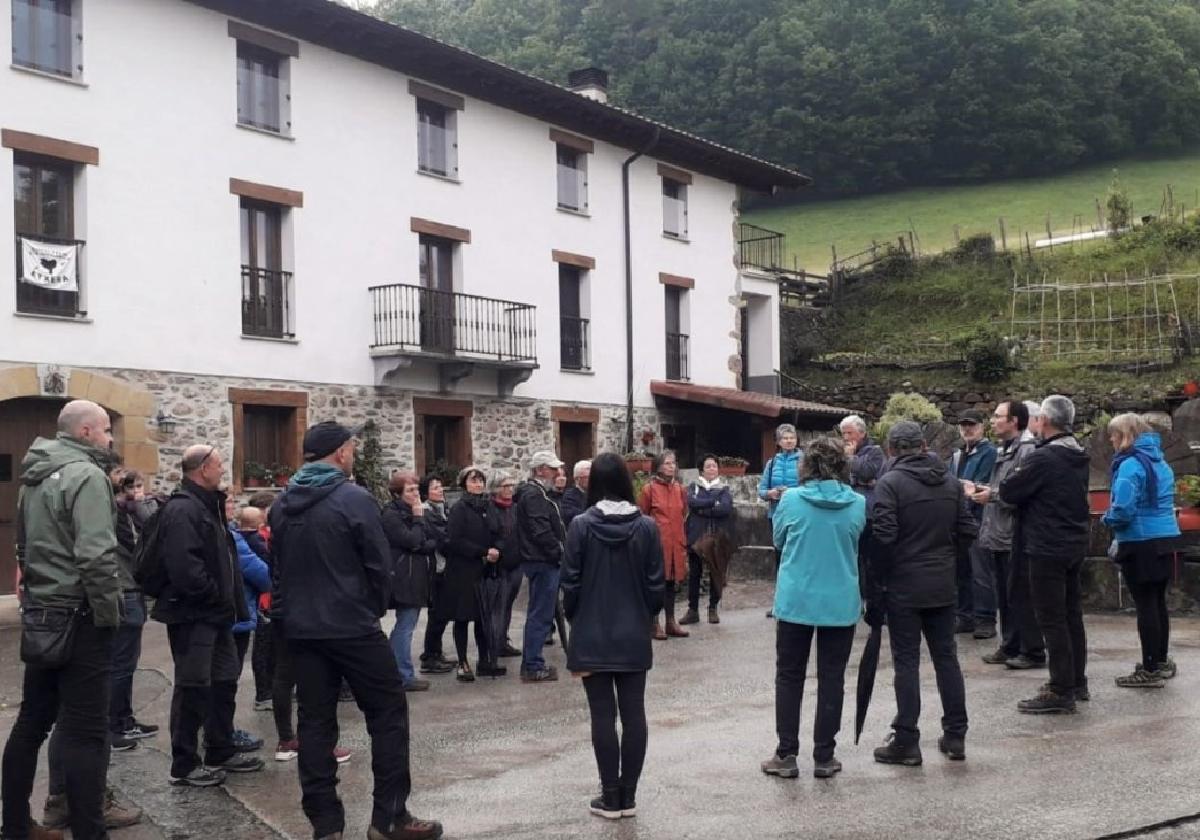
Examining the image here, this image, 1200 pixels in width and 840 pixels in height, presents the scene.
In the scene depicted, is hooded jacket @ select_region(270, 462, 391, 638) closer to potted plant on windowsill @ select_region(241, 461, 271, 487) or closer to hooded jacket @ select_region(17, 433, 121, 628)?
→ hooded jacket @ select_region(17, 433, 121, 628)

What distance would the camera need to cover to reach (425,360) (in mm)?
20328

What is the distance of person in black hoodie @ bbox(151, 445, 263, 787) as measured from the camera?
22.1 feet

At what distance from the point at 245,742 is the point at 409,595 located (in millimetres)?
2051

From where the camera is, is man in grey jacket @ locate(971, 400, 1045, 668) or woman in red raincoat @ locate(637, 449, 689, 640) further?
woman in red raincoat @ locate(637, 449, 689, 640)

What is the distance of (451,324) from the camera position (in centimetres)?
2091

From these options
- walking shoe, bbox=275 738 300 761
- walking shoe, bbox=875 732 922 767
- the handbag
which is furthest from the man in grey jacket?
the handbag

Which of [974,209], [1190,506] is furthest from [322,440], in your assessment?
[974,209]

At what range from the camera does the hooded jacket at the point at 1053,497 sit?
25.6 ft

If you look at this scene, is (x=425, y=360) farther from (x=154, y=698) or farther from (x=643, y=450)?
(x=154, y=698)

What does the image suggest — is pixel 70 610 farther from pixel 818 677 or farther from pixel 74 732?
pixel 818 677

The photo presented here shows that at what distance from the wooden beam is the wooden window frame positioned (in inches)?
142

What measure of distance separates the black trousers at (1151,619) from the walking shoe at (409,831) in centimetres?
517

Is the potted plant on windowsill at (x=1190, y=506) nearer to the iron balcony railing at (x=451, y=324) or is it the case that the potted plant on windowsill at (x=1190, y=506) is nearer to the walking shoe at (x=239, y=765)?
the walking shoe at (x=239, y=765)

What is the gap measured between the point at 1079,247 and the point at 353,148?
26485 mm
